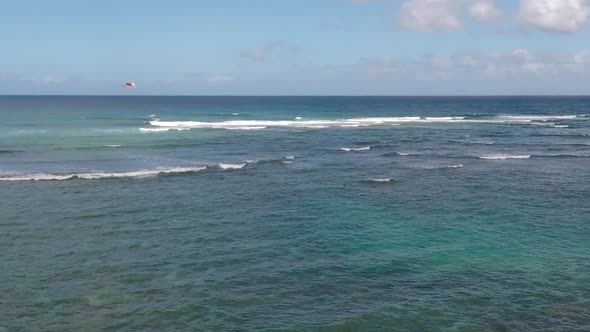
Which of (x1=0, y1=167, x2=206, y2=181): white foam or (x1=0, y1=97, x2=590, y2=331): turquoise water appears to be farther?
(x1=0, y1=167, x2=206, y2=181): white foam

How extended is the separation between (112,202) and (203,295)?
18.2 m

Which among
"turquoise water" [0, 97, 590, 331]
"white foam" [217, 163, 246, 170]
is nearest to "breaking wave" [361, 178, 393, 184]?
"turquoise water" [0, 97, 590, 331]

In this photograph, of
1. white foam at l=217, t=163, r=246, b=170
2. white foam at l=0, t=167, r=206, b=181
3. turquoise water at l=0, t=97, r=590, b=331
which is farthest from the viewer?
white foam at l=217, t=163, r=246, b=170

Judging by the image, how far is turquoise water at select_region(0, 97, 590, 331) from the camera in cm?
2117

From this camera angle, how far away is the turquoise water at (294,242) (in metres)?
21.2

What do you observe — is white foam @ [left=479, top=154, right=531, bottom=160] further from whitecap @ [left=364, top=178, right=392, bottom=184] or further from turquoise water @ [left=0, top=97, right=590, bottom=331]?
whitecap @ [left=364, top=178, right=392, bottom=184]

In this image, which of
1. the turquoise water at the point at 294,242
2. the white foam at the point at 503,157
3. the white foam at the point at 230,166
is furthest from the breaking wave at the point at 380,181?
the white foam at the point at 503,157

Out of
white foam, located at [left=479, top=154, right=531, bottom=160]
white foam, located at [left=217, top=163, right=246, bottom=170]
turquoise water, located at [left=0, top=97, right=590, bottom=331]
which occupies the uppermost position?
white foam, located at [left=479, top=154, right=531, bottom=160]

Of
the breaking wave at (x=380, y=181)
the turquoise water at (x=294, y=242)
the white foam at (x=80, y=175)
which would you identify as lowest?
the turquoise water at (x=294, y=242)

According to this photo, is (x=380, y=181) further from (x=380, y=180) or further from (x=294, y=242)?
(x=294, y=242)

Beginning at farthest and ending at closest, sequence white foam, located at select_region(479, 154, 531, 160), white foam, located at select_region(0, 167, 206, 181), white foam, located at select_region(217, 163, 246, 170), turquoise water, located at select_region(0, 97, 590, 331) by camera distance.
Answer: white foam, located at select_region(479, 154, 531, 160)
white foam, located at select_region(217, 163, 246, 170)
white foam, located at select_region(0, 167, 206, 181)
turquoise water, located at select_region(0, 97, 590, 331)

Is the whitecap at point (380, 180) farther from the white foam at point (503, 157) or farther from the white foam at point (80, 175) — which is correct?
the white foam at point (503, 157)

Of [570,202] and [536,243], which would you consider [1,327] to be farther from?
[570,202]

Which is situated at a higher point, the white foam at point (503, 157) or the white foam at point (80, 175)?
the white foam at point (503, 157)
